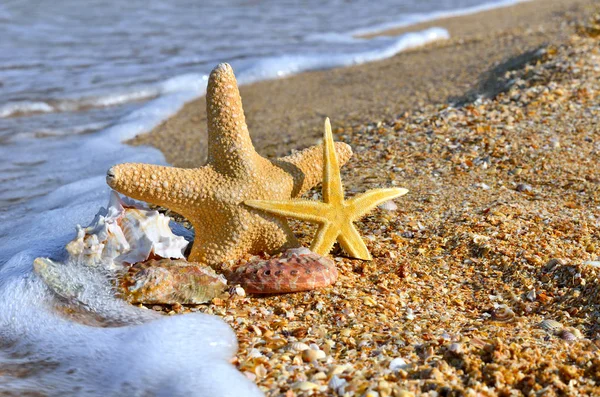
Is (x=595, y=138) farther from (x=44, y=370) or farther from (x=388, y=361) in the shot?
(x=44, y=370)

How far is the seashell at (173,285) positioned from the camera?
10.7ft

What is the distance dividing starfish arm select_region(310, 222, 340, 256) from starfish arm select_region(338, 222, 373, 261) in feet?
0.19

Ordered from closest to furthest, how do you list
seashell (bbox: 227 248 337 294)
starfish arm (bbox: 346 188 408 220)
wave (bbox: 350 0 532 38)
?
seashell (bbox: 227 248 337 294)
starfish arm (bbox: 346 188 408 220)
wave (bbox: 350 0 532 38)

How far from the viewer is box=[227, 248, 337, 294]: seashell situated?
3.29 m

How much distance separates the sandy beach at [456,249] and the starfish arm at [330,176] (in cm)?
36

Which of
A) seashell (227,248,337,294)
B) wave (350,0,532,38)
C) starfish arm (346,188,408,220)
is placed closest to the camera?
seashell (227,248,337,294)

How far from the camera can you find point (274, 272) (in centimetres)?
330

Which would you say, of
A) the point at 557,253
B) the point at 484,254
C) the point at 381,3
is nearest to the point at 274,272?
the point at 484,254

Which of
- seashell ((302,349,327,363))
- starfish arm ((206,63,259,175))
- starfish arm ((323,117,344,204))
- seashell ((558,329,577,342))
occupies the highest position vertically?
starfish arm ((206,63,259,175))

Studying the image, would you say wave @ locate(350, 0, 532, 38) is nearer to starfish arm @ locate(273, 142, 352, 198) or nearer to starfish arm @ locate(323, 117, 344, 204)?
starfish arm @ locate(273, 142, 352, 198)

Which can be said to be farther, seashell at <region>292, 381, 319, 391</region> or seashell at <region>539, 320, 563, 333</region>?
seashell at <region>539, 320, 563, 333</region>

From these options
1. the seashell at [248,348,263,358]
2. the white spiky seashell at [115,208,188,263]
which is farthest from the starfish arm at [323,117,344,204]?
the seashell at [248,348,263,358]

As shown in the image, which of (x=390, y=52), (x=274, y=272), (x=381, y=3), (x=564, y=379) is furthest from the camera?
(x=381, y=3)

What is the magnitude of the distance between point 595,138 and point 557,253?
197 cm
